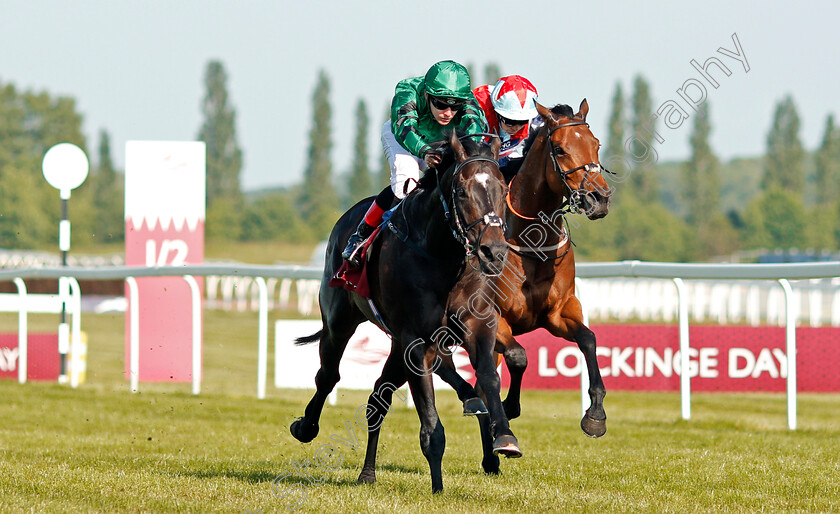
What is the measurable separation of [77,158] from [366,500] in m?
8.87

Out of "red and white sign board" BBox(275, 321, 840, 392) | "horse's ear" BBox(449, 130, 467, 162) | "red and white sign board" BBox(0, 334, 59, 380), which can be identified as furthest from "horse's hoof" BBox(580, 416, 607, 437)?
"red and white sign board" BBox(0, 334, 59, 380)

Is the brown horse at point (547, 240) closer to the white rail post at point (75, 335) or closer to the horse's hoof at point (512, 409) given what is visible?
the horse's hoof at point (512, 409)

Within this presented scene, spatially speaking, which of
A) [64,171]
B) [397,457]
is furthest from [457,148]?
[64,171]

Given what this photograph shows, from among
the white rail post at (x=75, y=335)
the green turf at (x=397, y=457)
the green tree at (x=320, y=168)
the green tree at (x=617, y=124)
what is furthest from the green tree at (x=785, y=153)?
the white rail post at (x=75, y=335)

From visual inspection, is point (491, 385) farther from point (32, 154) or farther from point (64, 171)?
point (32, 154)

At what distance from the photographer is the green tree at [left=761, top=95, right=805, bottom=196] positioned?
83.2 m

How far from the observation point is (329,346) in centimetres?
613

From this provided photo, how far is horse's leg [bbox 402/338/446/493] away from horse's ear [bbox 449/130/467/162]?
91 centimetres

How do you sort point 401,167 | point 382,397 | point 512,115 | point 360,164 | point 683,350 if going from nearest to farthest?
point 401,167
point 512,115
point 382,397
point 683,350
point 360,164

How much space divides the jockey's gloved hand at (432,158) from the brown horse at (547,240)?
0.81m

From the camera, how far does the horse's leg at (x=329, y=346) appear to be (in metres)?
5.97

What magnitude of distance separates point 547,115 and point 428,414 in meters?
1.72

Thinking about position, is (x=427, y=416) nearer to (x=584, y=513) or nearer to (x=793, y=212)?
(x=584, y=513)

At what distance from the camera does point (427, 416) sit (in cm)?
489
